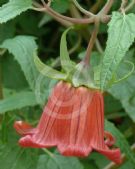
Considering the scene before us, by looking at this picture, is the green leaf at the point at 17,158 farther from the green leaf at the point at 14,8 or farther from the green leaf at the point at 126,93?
the green leaf at the point at 14,8

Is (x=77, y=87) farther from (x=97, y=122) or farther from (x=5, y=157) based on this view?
(x=5, y=157)

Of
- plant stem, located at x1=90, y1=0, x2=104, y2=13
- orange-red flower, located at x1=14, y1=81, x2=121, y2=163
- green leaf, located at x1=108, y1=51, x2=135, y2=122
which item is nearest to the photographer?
orange-red flower, located at x1=14, y1=81, x2=121, y2=163

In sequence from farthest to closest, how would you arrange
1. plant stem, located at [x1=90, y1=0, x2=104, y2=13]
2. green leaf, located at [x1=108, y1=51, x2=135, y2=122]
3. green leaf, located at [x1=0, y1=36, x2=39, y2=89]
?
plant stem, located at [x1=90, y1=0, x2=104, y2=13], green leaf, located at [x1=108, y1=51, x2=135, y2=122], green leaf, located at [x1=0, y1=36, x2=39, y2=89]

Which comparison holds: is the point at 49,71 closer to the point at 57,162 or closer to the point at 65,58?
the point at 65,58

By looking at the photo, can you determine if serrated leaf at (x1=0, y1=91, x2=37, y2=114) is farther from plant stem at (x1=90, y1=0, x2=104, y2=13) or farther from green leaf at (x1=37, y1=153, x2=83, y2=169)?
plant stem at (x1=90, y1=0, x2=104, y2=13)

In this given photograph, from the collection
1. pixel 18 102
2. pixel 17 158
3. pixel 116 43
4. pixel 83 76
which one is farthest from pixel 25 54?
pixel 116 43

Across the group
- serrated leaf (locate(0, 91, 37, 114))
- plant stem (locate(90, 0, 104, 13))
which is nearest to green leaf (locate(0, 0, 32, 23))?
Result: serrated leaf (locate(0, 91, 37, 114))

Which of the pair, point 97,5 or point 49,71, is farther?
point 97,5
